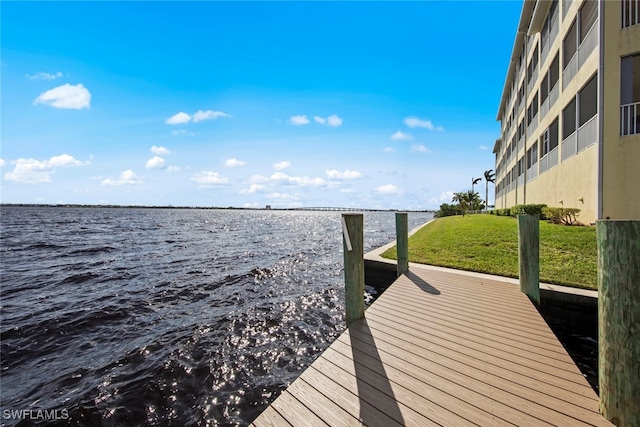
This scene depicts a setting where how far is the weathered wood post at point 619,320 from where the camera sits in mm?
2104

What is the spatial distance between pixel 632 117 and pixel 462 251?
7.29m

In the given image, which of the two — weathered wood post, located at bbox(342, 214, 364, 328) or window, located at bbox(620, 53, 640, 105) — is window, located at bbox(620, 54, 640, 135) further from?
weathered wood post, located at bbox(342, 214, 364, 328)

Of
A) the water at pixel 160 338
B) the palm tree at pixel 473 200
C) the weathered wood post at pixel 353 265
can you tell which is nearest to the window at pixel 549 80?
the water at pixel 160 338

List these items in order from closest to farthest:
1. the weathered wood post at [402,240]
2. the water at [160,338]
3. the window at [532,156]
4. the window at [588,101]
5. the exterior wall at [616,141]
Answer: the water at [160,338], the weathered wood post at [402,240], the exterior wall at [616,141], the window at [588,101], the window at [532,156]

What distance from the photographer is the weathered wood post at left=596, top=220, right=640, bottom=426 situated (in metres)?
2.10

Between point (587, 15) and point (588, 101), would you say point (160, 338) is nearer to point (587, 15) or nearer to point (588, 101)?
point (588, 101)

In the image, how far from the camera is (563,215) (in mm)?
12680

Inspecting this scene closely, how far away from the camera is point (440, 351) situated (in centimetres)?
345

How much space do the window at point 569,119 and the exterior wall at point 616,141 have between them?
10.4ft

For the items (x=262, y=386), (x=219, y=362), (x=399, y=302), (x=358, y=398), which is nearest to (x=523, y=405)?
(x=358, y=398)

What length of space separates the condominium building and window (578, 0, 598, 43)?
0.04 m

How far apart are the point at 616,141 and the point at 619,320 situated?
11.5 metres

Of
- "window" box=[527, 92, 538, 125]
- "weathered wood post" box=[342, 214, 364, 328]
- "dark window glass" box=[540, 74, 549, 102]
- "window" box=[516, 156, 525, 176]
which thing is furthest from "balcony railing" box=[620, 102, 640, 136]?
"window" box=[516, 156, 525, 176]

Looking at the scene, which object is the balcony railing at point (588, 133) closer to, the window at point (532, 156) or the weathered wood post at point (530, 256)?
the window at point (532, 156)
